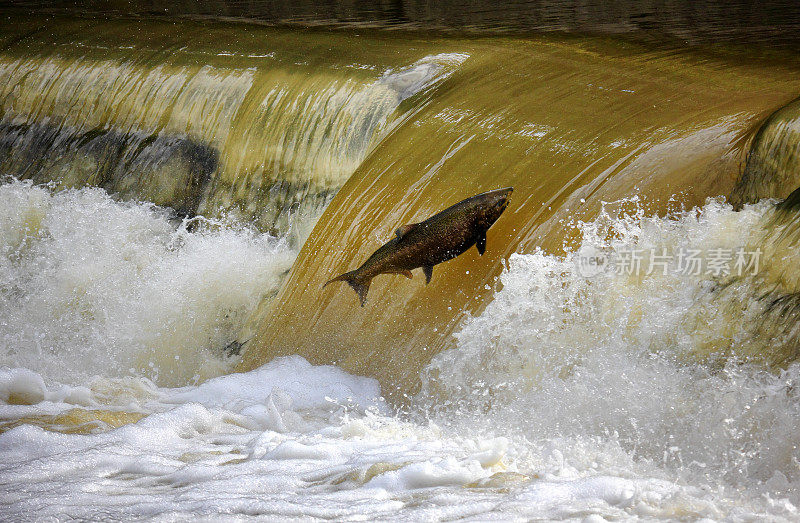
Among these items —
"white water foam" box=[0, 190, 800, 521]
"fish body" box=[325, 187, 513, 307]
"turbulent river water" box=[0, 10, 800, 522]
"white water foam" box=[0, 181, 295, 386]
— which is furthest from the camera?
"white water foam" box=[0, 181, 295, 386]

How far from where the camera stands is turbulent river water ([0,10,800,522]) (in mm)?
2658

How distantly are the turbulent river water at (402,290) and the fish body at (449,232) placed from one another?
0.55 ft

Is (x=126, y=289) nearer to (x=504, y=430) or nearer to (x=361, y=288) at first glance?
(x=361, y=288)

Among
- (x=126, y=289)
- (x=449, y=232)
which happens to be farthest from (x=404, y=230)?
(x=126, y=289)

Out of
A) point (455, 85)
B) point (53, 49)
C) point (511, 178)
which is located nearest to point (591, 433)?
point (511, 178)

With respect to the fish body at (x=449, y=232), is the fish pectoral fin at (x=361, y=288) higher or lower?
lower

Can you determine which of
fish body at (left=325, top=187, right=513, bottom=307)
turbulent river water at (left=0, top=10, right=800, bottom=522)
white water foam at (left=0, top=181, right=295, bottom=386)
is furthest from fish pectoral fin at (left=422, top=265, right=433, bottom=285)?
white water foam at (left=0, top=181, right=295, bottom=386)

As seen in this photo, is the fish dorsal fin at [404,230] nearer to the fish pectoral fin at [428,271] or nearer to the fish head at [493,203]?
the fish pectoral fin at [428,271]

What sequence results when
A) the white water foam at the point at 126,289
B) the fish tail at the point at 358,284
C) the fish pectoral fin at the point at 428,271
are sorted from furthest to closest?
the white water foam at the point at 126,289
the fish tail at the point at 358,284
the fish pectoral fin at the point at 428,271

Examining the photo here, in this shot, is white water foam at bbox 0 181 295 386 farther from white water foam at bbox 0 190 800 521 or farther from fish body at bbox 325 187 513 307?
fish body at bbox 325 187 513 307

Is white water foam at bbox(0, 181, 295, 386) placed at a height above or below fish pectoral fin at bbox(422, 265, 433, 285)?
below

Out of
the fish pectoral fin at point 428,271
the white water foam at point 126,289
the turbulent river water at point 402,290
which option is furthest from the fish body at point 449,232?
the white water foam at point 126,289

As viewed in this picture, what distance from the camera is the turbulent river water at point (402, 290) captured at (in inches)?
105

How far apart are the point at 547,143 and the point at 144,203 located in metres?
2.84
